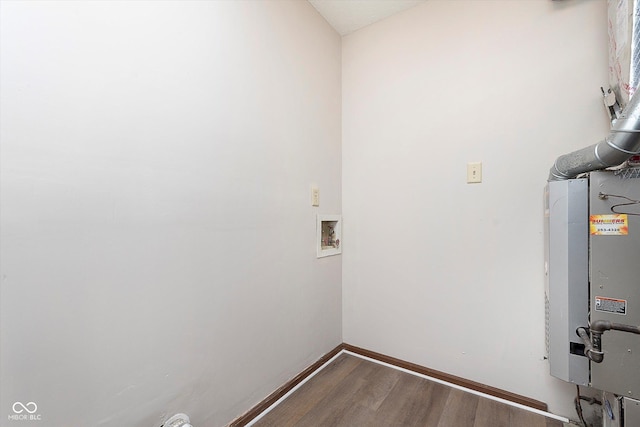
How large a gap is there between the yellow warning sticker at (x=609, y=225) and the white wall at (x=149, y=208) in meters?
1.37

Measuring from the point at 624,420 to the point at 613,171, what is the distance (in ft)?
2.94

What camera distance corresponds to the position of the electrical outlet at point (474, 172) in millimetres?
1594

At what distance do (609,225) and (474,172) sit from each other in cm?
70

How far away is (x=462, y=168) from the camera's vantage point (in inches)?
64.9

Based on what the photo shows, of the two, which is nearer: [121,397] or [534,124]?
[121,397]

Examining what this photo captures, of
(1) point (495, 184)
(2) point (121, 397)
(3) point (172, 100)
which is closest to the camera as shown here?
(2) point (121, 397)

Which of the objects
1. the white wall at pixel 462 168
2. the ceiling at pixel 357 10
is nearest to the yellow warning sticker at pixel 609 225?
the white wall at pixel 462 168

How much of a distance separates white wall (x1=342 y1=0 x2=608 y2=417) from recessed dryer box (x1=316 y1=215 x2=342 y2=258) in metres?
0.08

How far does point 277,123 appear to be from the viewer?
5.18ft

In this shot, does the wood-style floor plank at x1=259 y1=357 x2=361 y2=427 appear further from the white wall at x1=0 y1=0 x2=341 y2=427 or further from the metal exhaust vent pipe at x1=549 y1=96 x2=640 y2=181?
the metal exhaust vent pipe at x1=549 y1=96 x2=640 y2=181

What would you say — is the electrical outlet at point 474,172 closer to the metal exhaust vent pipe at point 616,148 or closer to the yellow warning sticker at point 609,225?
the metal exhaust vent pipe at point 616,148

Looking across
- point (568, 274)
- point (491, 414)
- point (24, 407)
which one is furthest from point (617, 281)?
point (24, 407)

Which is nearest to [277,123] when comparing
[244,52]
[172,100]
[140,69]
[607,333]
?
[244,52]

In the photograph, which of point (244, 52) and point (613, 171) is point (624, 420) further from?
point (244, 52)
